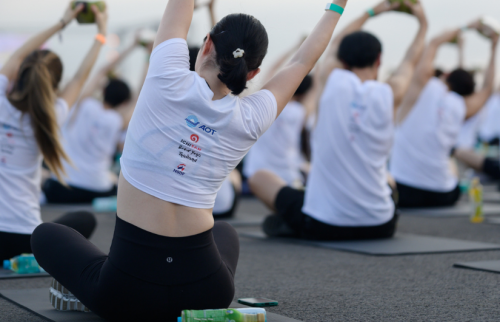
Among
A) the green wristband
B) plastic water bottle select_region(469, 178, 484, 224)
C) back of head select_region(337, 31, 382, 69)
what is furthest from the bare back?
plastic water bottle select_region(469, 178, 484, 224)

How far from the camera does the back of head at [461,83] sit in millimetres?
5363

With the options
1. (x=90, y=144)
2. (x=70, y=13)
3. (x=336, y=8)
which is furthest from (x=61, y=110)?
(x=90, y=144)

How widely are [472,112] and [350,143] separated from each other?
2616mm

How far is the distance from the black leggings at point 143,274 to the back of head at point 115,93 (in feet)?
15.4

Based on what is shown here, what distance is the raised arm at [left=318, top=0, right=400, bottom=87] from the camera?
3.45m

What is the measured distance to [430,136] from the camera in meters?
5.15

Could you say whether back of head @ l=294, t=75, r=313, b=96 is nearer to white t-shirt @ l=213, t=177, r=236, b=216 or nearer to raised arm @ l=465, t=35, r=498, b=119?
raised arm @ l=465, t=35, r=498, b=119

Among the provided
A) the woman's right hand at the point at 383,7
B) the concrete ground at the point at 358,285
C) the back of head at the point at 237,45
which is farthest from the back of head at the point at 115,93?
the back of head at the point at 237,45

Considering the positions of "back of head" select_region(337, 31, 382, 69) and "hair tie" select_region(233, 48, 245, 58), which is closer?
"hair tie" select_region(233, 48, 245, 58)

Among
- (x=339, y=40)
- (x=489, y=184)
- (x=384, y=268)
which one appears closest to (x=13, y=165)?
(x=384, y=268)

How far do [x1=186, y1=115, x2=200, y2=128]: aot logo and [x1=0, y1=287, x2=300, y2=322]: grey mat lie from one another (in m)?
0.66

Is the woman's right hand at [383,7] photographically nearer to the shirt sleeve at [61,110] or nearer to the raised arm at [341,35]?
the raised arm at [341,35]

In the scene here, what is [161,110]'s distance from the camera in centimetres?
156

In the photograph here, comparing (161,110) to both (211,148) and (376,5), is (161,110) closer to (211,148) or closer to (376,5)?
(211,148)
